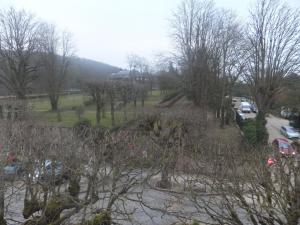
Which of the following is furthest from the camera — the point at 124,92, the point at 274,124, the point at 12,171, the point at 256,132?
the point at 274,124

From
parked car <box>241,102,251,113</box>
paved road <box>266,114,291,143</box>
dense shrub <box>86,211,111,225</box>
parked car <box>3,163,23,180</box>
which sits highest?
parked car <box>3,163,23,180</box>

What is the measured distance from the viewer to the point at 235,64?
41875 mm

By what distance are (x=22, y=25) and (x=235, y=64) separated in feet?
82.1

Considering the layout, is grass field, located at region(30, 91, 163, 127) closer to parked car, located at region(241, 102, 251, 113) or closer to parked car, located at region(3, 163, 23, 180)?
parked car, located at region(3, 163, 23, 180)

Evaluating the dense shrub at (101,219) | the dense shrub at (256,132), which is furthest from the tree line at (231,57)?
the dense shrub at (101,219)

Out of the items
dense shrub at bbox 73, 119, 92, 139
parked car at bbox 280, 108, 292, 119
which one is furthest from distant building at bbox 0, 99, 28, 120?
parked car at bbox 280, 108, 292, 119

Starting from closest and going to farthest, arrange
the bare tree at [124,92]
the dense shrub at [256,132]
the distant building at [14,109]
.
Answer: the distant building at [14,109] → the dense shrub at [256,132] → the bare tree at [124,92]

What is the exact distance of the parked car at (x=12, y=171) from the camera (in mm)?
12836

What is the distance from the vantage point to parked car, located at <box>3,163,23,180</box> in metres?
12.8

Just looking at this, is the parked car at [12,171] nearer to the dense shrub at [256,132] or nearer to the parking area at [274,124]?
the dense shrub at [256,132]

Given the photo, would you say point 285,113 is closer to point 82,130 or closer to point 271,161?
point 82,130

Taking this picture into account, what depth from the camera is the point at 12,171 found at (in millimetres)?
13453

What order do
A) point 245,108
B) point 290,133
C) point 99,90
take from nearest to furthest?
1. point 99,90
2. point 290,133
3. point 245,108


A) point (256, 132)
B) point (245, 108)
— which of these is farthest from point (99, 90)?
point (245, 108)
